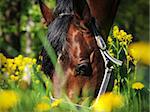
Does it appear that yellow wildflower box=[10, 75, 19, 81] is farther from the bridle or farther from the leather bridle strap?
the leather bridle strap

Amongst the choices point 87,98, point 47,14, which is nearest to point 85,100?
point 87,98

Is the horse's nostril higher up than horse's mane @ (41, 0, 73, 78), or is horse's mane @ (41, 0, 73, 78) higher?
horse's mane @ (41, 0, 73, 78)

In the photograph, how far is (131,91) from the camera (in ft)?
14.4

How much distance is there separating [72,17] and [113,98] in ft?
3.99

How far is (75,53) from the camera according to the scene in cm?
400

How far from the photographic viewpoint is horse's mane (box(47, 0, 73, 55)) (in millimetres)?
3945

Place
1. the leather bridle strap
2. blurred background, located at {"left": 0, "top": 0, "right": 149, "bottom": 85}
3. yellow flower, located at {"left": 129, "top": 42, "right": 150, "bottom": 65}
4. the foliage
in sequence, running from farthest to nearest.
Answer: blurred background, located at {"left": 0, "top": 0, "right": 149, "bottom": 85}, the leather bridle strap, yellow flower, located at {"left": 129, "top": 42, "right": 150, "bottom": 65}, the foliage

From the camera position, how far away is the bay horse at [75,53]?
3.91 meters

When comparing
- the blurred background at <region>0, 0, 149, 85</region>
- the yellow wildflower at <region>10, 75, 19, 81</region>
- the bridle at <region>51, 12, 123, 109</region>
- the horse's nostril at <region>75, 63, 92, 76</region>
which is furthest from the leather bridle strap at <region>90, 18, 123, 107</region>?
the blurred background at <region>0, 0, 149, 85</region>

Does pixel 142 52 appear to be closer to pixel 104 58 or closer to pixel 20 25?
pixel 104 58

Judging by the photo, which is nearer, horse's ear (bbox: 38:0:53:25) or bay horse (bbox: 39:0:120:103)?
bay horse (bbox: 39:0:120:103)

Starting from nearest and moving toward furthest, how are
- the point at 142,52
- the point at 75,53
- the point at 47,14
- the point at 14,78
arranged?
the point at 142,52 → the point at 75,53 → the point at 47,14 → the point at 14,78

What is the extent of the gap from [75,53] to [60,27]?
208 mm

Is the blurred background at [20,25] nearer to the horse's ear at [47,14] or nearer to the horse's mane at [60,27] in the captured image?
the horse's ear at [47,14]
